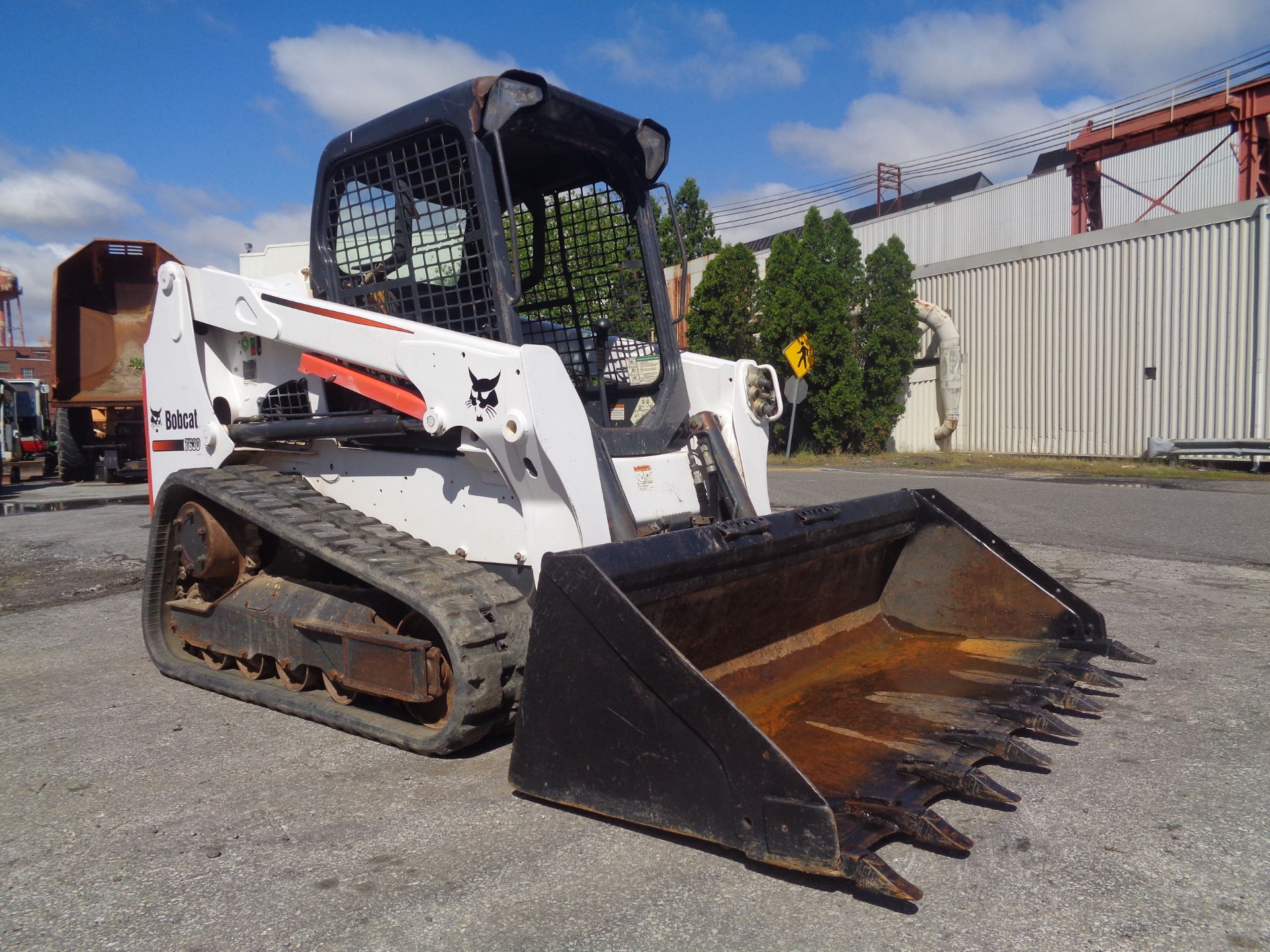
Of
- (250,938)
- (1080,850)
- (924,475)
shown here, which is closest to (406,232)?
(250,938)

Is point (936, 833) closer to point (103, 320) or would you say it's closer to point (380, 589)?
point (380, 589)

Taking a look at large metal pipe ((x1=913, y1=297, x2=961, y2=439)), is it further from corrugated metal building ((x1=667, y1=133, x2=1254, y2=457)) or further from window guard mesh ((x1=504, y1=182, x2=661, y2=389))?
window guard mesh ((x1=504, y1=182, x2=661, y2=389))

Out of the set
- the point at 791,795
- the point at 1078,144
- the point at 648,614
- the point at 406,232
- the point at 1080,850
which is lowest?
the point at 1080,850

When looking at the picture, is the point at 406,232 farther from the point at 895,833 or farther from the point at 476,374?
the point at 895,833

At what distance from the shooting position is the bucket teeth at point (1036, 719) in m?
3.51

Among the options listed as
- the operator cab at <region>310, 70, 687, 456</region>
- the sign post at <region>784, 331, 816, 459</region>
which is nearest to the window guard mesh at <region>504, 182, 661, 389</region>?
the operator cab at <region>310, 70, 687, 456</region>

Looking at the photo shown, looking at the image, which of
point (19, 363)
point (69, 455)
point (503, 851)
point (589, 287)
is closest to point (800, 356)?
point (69, 455)

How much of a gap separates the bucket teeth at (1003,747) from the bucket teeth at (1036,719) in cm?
22

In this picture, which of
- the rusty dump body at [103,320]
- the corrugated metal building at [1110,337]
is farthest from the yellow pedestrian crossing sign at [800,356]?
the rusty dump body at [103,320]

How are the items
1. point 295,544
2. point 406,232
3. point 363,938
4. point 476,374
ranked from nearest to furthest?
1. point 363,938
2. point 476,374
3. point 295,544
4. point 406,232

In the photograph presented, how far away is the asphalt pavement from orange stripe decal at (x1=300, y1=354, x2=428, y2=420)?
4.45 ft

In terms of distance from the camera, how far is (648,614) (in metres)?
3.38

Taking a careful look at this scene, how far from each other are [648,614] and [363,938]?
134 cm

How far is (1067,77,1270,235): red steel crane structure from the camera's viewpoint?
64.4ft
